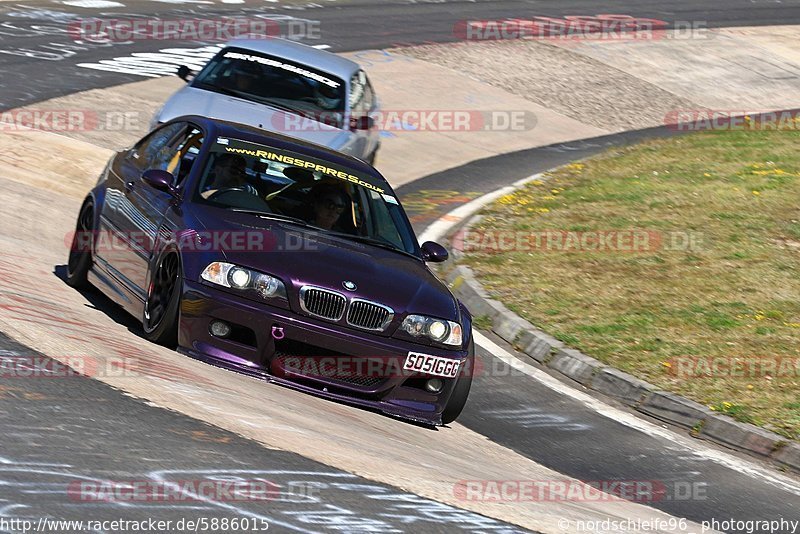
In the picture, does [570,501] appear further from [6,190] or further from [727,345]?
[6,190]

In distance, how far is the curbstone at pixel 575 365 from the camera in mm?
10000

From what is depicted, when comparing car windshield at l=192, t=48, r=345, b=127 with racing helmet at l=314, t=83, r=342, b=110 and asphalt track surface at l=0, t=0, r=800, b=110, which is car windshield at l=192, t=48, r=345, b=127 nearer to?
racing helmet at l=314, t=83, r=342, b=110

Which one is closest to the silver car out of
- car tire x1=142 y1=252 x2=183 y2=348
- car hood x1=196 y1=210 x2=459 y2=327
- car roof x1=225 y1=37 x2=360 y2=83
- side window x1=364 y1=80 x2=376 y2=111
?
car roof x1=225 y1=37 x2=360 y2=83

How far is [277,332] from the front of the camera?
25.0 ft

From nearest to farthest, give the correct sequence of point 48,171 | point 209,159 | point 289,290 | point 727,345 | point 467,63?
1. point 289,290
2. point 209,159
3. point 727,345
4. point 48,171
5. point 467,63

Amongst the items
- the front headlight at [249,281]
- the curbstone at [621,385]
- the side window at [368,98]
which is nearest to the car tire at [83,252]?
the front headlight at [249,281]

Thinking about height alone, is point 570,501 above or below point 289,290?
below

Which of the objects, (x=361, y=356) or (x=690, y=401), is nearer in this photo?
(x=361, y=356)

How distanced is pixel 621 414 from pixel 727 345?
161cm

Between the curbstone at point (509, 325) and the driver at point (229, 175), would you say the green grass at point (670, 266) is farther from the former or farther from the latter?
the driver at point (229, 175)

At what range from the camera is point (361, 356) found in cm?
772

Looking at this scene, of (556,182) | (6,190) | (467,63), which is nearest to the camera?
(6,190)

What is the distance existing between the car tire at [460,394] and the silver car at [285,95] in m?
5.27

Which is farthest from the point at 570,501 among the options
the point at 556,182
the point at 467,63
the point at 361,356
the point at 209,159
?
the point at 467,63
